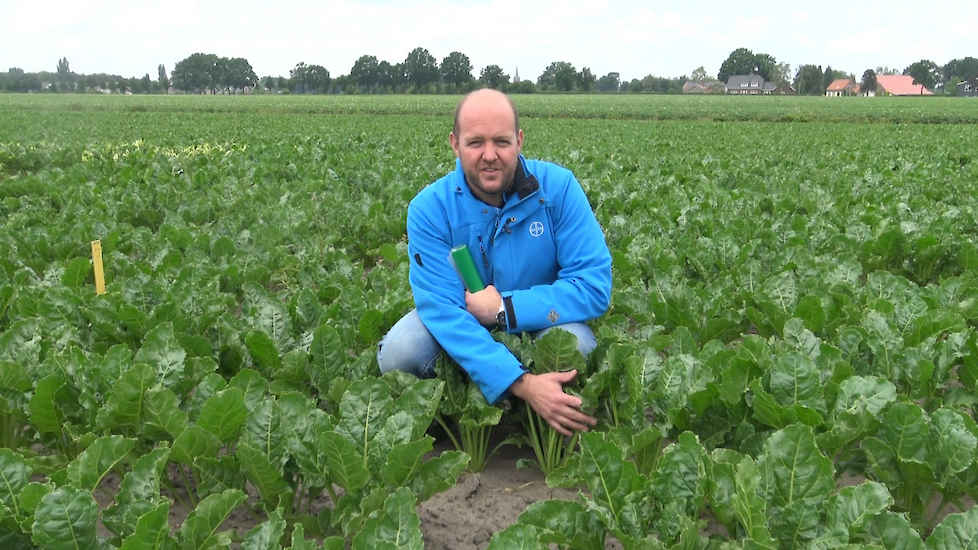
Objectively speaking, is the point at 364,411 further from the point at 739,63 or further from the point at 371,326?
the point at 739,63

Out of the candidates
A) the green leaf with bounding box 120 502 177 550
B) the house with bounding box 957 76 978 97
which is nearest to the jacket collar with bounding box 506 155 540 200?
the green leaf with bounding box 120 502 177 550

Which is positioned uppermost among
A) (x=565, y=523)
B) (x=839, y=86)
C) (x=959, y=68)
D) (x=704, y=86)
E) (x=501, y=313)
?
(x=959, y=68)

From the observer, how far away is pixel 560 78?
86250mm

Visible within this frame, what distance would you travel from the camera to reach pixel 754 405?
96.6 inches

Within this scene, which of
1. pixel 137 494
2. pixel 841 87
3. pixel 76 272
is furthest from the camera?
pixel 841 87

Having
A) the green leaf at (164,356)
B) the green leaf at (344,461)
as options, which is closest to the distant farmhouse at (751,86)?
the green leaf at (164,356)

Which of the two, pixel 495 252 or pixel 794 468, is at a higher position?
pixel 495 252

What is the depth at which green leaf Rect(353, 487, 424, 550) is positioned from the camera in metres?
1.86

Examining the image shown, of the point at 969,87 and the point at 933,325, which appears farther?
the point at 969,87

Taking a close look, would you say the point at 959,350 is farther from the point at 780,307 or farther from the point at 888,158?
the point at 888,158

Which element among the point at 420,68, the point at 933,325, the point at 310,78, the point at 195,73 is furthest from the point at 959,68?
the point at 933,325

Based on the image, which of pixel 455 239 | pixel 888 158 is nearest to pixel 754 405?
pixel 455 239

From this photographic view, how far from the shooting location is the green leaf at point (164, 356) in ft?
9.17

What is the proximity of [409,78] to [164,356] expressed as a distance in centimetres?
8973
